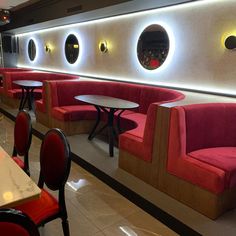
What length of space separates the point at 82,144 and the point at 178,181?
191cm

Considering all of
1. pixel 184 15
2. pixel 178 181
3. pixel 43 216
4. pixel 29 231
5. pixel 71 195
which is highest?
pixel 184 15

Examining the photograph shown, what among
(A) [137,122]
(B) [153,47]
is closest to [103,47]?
(B) [153,47]

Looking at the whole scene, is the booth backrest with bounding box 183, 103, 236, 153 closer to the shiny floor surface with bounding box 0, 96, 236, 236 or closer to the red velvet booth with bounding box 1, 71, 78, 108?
the shiny floor surface with bounding box 0, 96, 236, 236

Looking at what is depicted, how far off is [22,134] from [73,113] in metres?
2.16

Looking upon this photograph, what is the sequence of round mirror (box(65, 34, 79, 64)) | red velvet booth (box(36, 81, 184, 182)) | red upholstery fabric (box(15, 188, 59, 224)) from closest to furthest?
red upholstery fabric (box(15, 188, 59, 224))
red velvet booth (box(36, 81, 184, 182))
round mirror (box(65, 34, 79, 64))

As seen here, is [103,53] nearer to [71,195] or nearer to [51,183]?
[71,195]

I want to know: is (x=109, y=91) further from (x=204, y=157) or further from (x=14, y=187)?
(x=14, y=187)

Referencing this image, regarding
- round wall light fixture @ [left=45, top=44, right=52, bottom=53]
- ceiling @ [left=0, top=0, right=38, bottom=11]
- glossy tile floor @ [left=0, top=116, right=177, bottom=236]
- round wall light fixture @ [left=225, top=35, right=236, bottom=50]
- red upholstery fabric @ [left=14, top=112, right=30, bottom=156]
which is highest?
ceiling @ [left=0, top=0, right=38, bottom=11]

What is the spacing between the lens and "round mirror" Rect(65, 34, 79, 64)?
668cm

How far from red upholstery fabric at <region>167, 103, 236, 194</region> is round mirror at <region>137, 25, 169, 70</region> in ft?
6.33

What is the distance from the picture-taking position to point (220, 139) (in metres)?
2.80

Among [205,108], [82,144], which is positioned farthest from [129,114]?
[205,108]

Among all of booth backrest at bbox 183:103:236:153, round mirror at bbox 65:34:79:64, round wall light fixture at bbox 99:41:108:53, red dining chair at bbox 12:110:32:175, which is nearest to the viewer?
red dining chair at bbox 12:110:32:175

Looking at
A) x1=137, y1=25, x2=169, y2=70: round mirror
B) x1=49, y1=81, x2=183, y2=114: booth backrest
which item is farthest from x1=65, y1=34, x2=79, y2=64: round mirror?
x1=137, y1=25, x2=169, y2=70: round mirror
